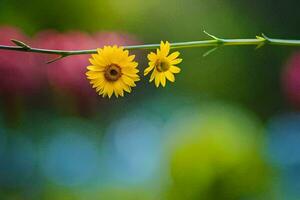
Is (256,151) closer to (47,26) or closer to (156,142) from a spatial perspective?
(156,142)

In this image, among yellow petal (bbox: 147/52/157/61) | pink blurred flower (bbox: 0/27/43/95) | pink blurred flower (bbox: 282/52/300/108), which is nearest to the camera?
yellow petal (bbox: 147/52/157/61)

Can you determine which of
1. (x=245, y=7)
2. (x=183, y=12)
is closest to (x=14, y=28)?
(x=183, y=12)

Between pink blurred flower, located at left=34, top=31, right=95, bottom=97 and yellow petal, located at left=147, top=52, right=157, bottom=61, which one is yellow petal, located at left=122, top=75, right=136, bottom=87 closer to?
yellow petal, located at left=147, top=52, right=157, bottom=61

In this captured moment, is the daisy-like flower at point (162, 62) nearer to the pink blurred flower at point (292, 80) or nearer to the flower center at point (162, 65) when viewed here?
the flower center at point (162, 65)

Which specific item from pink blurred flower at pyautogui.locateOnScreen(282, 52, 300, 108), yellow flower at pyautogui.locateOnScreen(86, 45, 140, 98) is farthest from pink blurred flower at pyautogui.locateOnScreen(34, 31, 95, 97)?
yellow flower at pyautogui.locateOnScreen(86, 45, 140, 98)

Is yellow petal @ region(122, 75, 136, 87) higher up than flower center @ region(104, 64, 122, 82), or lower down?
lower down

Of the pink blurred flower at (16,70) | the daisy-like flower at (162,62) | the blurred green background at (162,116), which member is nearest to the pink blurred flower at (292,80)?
the blurred green background at (162,116)
